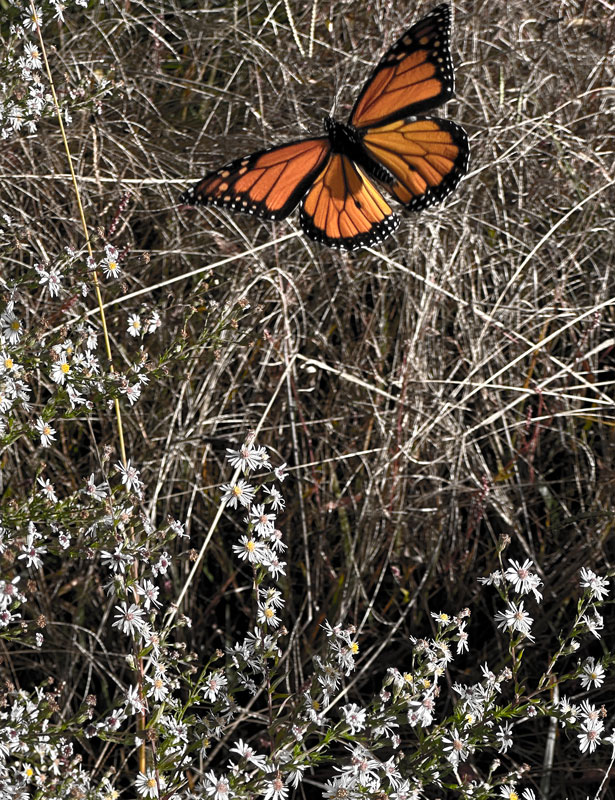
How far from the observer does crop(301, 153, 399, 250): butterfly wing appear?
7.78 feet

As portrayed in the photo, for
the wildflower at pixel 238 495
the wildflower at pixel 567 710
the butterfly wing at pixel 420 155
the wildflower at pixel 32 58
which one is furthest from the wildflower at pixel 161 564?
the butterfly wing at pixel 420 155

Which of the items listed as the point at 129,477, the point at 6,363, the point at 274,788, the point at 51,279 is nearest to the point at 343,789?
the point at 274,788

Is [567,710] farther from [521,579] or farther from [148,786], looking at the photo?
[148,786]

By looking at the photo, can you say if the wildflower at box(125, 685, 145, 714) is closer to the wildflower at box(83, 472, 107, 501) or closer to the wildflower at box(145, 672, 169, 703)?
the wildflower at box(145, 672, 169, 703)

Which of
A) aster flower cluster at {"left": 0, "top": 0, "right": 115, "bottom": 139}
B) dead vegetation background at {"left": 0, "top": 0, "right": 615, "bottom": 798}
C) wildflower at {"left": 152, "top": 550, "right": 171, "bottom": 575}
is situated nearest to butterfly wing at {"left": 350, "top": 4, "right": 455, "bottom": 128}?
dead vegetation background at {"left": 0, "top": 0, "right": 615, "bottom": 798}

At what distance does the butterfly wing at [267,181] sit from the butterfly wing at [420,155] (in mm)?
174

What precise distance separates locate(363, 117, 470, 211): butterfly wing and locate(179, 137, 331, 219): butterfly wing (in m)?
0.17

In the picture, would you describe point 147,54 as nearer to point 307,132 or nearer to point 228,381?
point 307,132

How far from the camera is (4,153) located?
2.48 meters

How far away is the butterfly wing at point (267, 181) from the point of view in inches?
85.5

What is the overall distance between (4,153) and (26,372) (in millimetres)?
1160

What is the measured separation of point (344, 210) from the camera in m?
2.39

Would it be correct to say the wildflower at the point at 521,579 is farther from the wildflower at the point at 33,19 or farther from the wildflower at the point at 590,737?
the wildflower at the point at 33,19

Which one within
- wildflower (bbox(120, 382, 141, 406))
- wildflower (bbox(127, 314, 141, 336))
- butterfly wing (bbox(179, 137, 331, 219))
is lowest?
wildflower (bbox(120, 382, 141, 406))
